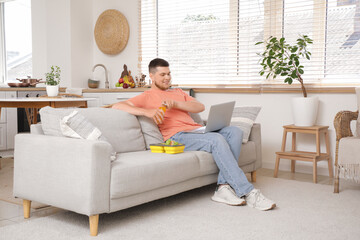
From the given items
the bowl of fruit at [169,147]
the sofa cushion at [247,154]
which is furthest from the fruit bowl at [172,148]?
the sofa cushion at [247,154]

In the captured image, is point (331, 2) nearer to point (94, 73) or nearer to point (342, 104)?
point (342, 104)

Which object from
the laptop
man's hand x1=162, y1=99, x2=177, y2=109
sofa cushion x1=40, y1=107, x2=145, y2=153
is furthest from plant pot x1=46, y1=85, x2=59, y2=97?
the laptop

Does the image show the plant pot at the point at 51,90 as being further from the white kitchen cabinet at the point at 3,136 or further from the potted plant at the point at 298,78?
the potted plant at the point at 298,78

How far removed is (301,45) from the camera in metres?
3.98

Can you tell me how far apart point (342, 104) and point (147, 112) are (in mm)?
2076

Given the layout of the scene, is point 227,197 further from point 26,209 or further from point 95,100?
point 95,100

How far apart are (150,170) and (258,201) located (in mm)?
808

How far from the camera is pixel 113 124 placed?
3021 millimetres

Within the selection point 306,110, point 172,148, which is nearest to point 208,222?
point 172,148

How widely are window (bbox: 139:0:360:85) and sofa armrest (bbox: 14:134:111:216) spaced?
2669 millimetres

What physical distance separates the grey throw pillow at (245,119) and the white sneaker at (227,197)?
767 millimetres

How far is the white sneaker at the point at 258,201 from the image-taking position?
2.78 m

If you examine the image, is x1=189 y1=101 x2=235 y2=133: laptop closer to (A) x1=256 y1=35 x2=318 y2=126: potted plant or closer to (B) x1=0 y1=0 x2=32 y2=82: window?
(A) x1=256 y1=35 x2=318 y2=126: potted plant

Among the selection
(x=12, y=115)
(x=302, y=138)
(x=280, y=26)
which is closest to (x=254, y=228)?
(x=302, y=138)
